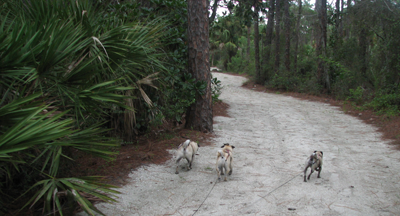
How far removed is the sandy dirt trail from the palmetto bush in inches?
36.6

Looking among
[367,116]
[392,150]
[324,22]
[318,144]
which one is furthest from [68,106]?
[324,22]

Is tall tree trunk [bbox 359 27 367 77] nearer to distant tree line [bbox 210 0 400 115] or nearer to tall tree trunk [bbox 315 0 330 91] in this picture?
distant tree line [bbox 210 0 400 115]

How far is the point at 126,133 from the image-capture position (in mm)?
7129

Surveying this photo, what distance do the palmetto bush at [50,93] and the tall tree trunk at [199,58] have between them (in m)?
3.48

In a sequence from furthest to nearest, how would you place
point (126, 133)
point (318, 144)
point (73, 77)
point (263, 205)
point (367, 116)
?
point (367, 116) < point (318, 144) < point (126, 133) < point (263, 205) < point (73, 77)

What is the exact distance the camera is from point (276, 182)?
17.4 ft

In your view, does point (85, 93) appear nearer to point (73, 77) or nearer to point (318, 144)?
point (73, 77)

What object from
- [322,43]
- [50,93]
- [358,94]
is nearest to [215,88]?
[358,94]

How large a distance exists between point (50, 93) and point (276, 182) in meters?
3.78

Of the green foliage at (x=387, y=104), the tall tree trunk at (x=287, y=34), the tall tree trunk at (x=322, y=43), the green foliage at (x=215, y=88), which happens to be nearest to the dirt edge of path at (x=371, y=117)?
the green foliage at (x=387, y=104)

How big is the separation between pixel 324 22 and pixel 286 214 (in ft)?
54.6

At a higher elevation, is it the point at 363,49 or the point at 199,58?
the point at 363,49

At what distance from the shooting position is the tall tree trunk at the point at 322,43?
59.7 ft

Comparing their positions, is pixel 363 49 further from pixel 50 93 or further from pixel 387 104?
pixel 50 93
